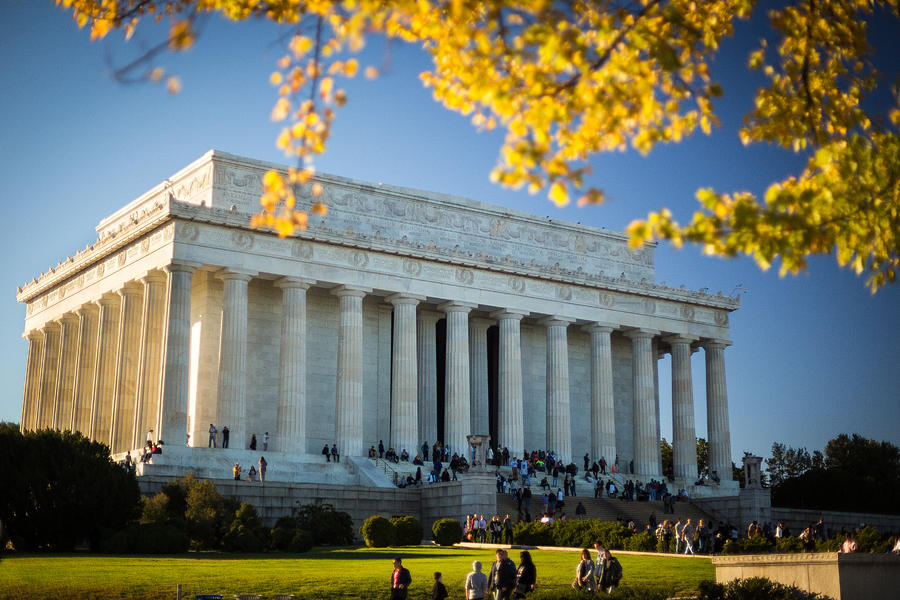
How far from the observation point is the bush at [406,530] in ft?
140

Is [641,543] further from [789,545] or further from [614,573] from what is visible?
[614,573]

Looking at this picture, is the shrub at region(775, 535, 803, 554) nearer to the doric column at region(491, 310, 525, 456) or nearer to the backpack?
the backpack

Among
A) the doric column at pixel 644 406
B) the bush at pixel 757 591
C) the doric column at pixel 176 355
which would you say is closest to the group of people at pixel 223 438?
the doric column at pixel 176 355

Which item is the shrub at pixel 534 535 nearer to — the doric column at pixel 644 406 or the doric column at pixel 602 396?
the doric column at pixel 602 396

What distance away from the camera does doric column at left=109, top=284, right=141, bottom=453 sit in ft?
198

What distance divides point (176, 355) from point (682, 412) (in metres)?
35.2

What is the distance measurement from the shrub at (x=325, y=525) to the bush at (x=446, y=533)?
151 inches

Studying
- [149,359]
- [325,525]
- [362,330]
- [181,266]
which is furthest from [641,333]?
[325,525]

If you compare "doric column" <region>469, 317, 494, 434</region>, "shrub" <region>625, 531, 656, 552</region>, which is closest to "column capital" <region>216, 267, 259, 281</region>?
"doric column" <region>469, 317, 494, 434</region>

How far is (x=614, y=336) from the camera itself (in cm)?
7844

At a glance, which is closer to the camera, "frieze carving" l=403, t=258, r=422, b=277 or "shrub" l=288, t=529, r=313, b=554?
"shrub" l=288, t=529, r=313, b=554

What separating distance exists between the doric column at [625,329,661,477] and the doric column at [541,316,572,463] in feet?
17.4

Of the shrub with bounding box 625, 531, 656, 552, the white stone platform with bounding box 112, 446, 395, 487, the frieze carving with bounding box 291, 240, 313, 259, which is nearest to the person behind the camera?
the shrub with bounding box 625, 531, 656, 552

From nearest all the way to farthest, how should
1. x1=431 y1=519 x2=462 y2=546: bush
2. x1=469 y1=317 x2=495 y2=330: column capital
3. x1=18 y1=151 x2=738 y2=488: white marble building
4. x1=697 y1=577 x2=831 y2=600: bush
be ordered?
x1=697 y1=577 x2=831 y2=600: bush
x1=431 y1=519 x2=462 y2=546: bush
x1=18 y1=151 x2=738 y2=488: white marble building
x1=469 y1=317 x2=495 y2=330: column capital
